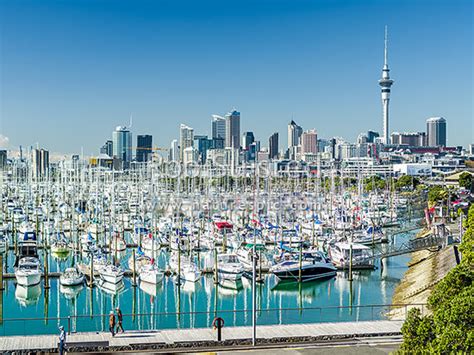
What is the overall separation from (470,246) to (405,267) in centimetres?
1945

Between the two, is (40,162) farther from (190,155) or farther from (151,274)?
(151,274)

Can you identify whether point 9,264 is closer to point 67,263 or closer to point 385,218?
point 67,263

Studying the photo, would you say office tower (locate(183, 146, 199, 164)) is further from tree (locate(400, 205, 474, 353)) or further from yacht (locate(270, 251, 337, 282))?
tree (locate(400, 205, 474, 353))

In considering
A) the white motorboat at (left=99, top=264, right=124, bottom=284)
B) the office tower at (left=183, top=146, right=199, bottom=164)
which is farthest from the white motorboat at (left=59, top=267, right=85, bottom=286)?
the office tower at (left=183, top=146, right=199, bottom=164)

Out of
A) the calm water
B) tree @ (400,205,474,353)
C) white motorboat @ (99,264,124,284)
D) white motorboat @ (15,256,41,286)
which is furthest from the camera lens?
white motorboat @ (99,264,124,284)

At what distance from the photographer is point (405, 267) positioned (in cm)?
4559

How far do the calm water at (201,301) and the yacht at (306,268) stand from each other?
535 millimetres

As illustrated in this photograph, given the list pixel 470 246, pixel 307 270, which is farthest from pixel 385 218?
pixel 470 246

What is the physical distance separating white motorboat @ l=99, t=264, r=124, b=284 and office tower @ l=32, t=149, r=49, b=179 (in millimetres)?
85537

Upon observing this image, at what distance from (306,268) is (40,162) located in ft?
356

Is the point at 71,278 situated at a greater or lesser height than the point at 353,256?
lesser

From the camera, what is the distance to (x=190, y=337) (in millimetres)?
19406

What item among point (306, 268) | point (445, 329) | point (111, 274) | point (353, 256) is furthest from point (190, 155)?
point (445, 329)

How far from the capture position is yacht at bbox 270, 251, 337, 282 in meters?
39.9
